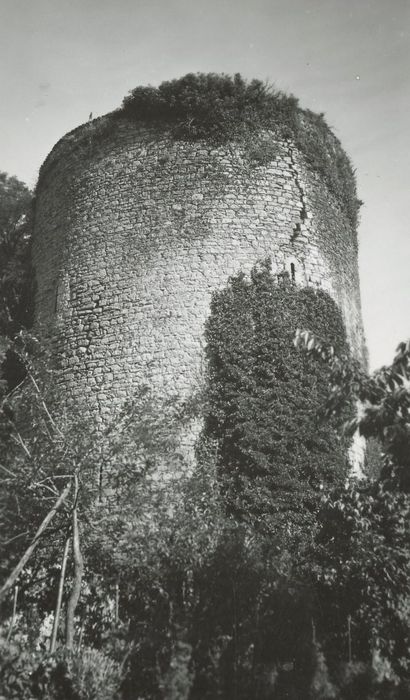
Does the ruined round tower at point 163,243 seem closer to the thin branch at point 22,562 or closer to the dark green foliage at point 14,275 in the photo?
the dark green foliage at point 14,275

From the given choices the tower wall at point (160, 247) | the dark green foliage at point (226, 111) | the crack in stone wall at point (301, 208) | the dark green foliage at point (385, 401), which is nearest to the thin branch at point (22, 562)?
the dark green foliage at point (385, 401)

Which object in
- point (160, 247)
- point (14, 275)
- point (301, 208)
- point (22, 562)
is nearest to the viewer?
point (22, 562)

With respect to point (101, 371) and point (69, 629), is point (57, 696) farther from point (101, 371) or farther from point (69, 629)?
point (101, 371)

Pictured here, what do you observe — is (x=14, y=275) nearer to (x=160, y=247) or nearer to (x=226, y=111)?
(x=160, y=247)

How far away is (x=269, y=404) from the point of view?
9.10 metres

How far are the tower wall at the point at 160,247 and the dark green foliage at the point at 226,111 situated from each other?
21cm

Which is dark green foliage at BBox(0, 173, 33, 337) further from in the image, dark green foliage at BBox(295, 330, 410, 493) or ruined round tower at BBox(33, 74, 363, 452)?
dark green foliage at BBox(295, 330, 410, 493)

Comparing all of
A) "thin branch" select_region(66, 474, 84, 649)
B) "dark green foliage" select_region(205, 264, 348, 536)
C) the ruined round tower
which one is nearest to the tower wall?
the ruined round tower

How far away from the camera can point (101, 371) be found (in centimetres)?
1032

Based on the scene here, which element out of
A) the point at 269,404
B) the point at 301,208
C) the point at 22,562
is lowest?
the point at 22,562

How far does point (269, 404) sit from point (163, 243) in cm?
380

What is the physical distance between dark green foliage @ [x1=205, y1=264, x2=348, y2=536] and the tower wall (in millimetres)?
476

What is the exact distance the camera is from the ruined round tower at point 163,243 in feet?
33.5

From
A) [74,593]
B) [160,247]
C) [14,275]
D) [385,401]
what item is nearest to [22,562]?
[74,593]
